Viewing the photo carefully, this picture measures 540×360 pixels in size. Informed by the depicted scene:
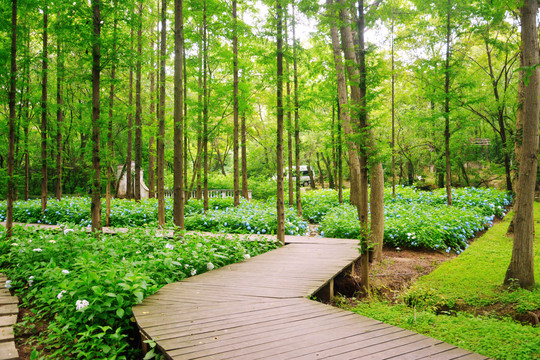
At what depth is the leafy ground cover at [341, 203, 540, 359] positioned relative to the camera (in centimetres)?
323

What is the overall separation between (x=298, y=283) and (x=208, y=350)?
2130 millimetres

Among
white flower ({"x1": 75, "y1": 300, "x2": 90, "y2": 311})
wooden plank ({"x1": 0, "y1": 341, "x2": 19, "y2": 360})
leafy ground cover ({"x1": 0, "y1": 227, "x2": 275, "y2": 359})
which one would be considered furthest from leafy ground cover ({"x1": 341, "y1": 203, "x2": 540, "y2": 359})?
wooden plank ({"x1": 0, "y1": 341, "x2": 19, "y2": 360})

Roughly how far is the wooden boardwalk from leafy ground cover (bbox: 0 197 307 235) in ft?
13.1

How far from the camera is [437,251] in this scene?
Answer: 27.4ft

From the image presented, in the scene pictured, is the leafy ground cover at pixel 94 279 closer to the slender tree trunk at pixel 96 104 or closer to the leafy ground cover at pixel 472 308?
the slender tree trunk at pixel 96 104

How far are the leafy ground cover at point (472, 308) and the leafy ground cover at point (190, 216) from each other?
409cm

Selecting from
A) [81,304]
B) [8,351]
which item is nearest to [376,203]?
[81,304]

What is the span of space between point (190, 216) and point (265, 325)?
814 cm

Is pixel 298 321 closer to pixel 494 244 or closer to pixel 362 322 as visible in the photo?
pixel 362 322

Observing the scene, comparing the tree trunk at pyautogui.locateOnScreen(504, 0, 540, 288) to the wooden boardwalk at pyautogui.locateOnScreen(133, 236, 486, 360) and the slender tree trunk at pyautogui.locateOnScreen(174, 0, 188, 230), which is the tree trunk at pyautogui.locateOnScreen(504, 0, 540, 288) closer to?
the wooden boardwalk at pyautogui.locateOnScreen(133, 236, 486, 360)

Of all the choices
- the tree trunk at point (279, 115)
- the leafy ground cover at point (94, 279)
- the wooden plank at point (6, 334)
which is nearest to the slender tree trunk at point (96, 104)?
the leafy ground cover at point (94, 279)

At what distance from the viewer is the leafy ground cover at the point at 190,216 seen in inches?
376

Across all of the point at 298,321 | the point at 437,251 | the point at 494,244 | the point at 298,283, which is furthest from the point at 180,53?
the point at 494,244

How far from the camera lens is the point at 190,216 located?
1103 centimetres
